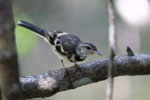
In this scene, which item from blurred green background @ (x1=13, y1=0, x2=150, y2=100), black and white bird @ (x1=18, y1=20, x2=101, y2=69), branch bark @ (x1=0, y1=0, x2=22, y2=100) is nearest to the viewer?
branch bark @ (x1=0, y1=0, x2=22, y2=100)

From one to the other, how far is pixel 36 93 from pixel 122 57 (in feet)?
3.14

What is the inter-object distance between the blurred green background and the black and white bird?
2802 mm

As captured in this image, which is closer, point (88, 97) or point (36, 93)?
point (36, 93)

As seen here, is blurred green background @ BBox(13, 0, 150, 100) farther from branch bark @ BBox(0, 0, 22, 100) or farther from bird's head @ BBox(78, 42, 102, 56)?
branch bark @ BBox(0, 0, 22, 100)

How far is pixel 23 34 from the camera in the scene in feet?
18.6

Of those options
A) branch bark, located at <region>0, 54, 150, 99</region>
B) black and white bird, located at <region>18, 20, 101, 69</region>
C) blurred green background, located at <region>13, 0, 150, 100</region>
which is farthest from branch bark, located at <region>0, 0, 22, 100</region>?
blurred green background, located at <region>13, 0, 150, 100</region>

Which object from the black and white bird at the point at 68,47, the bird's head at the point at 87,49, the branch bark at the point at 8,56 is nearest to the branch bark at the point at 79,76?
the black and white bird at the point at 68,47

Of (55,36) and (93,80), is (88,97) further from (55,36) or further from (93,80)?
(93,80)

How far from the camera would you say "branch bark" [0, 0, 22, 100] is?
1315 mm

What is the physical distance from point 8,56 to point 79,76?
198 centimetres

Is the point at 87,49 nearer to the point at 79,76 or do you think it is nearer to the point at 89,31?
the point at 79,76

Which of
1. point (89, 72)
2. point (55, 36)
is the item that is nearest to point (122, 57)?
point (89, 72)

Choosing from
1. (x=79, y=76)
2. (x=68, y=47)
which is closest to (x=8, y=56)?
(x=79, y=76)

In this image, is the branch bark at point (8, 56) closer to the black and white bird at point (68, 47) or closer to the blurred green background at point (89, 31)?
the black and white bird at point (68, 47)
